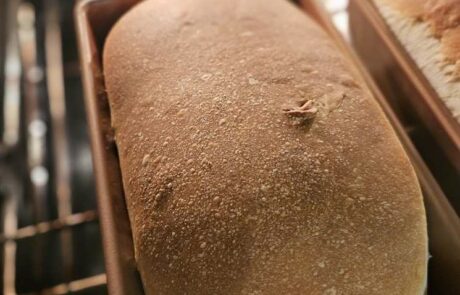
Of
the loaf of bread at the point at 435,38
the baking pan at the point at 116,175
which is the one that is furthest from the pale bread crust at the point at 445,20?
the baking pan at the point at 116,175

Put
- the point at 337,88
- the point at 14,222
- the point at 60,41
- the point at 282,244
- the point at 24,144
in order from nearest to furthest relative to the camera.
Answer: the point at 282,244, the point at 337,88, the point at 14,222, the point at 24,144, the point at 60,41

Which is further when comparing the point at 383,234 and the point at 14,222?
the point at 14,222

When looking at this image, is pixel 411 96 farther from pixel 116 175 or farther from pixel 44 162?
pixel 44 162

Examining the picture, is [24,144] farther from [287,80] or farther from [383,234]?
[383,234]

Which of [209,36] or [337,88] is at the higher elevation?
[209,36]

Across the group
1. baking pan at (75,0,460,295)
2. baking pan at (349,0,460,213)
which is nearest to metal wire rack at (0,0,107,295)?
baking pan at (75,0,460,295)

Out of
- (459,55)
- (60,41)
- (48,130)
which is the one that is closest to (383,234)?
(459,55)
